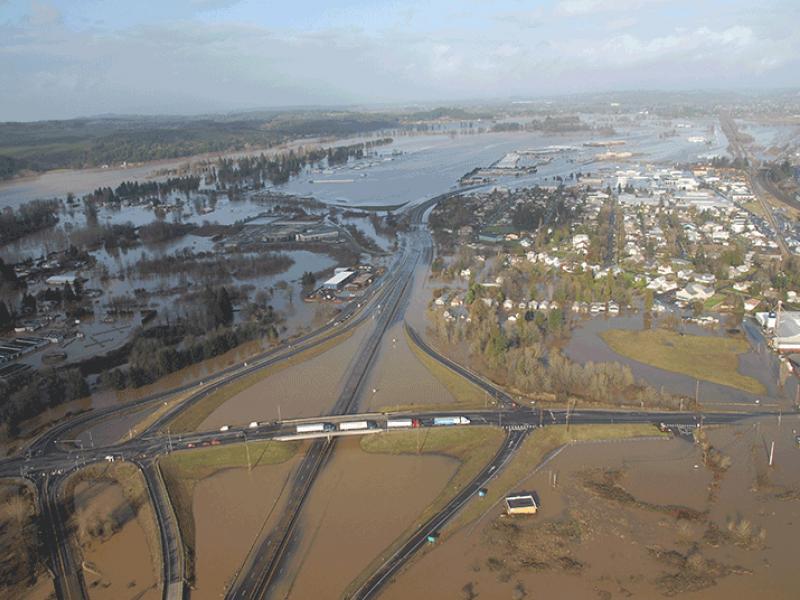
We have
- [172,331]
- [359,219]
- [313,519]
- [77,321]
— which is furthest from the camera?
[359,219]

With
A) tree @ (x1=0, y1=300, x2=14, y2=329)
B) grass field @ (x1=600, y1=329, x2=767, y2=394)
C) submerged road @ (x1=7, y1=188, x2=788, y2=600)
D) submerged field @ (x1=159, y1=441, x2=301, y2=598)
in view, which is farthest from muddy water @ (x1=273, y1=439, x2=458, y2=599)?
tree @ (x1=0, y1=300, x2=14, y2=329)

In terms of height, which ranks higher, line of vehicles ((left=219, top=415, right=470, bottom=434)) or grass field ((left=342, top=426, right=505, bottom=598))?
line of vehicles ((left=219, top=415, right=470, bottom=434))

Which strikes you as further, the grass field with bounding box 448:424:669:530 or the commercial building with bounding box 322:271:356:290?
the commercial building with bounding box 322:271:356:290

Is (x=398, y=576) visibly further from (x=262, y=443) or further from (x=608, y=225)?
(x=608, y=225)

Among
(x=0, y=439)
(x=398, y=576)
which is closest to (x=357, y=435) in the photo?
(x=398, y=576)

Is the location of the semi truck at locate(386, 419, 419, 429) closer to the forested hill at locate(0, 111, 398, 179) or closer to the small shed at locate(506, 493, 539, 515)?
the small shed at locate(506, 493, 539, 515)

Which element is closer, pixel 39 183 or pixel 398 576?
pixel 398 576
